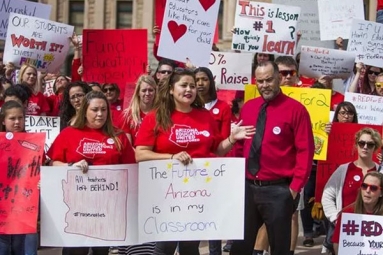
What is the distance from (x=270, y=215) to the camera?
7.33 m

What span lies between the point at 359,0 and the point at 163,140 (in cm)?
653

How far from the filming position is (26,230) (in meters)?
7.42

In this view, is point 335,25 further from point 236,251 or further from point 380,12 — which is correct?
point 236,251

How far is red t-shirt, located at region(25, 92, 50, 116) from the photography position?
9.88 meters

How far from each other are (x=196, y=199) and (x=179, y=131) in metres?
0.53

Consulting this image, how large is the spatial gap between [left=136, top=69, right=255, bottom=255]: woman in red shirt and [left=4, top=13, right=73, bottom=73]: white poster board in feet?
14.5

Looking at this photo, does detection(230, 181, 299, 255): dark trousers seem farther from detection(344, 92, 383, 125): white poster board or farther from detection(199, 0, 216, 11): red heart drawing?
detection(199, 0, 216, 11): red heart drawing

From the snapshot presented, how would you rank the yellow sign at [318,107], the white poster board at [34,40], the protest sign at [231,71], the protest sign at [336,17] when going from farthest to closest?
the protest sign at [336,17] < the white poster board at [34,40] < the protest sign at [231,71] < the yellow sign at [318,107]

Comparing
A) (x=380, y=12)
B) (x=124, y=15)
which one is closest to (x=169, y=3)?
(x=380, y=12)

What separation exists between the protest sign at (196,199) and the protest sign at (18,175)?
0.99 meters

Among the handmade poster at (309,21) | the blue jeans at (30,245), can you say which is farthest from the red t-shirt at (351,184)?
the handmade poster at (309,21)

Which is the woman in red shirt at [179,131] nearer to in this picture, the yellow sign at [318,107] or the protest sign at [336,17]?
the yellow sign at [318,107]

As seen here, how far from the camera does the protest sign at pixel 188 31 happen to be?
34.3 feet

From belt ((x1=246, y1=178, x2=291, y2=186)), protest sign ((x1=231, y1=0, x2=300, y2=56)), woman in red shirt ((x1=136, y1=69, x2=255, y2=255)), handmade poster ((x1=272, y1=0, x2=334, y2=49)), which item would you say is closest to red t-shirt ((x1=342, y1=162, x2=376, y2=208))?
belt ((x1=246, y1=178, x2=291, y2=186))
